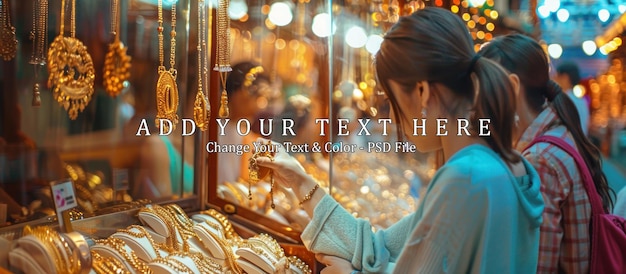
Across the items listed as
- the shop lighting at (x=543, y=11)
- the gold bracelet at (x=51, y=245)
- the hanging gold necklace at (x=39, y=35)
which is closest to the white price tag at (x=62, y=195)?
the gold bracelet at (x=51, y=245)

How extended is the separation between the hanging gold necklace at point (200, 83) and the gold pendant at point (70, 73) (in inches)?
9.6

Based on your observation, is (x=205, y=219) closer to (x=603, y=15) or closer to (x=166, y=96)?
(x=166, y=96)

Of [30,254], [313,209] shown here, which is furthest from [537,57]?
[30,254]

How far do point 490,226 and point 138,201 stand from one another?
926 millimetres

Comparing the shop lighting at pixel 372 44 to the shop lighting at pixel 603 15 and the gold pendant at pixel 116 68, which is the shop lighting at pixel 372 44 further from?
the shop lighting at pixel 603 15

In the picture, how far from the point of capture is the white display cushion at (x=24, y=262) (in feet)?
3.43

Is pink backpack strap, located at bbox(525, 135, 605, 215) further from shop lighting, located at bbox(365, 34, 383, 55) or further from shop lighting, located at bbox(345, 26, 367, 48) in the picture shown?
shop lighting, located at bbox(345, 26, 367, 48)

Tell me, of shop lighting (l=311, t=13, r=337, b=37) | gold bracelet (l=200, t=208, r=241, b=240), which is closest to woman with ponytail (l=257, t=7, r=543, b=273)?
gold bracelet (l=200, t=208, r=241, b=240)

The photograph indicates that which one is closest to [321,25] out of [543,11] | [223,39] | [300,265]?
[223,39]

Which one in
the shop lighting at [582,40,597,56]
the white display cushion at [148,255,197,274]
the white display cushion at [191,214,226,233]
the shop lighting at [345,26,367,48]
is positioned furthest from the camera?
the shop lighting at [582,40,597,56]

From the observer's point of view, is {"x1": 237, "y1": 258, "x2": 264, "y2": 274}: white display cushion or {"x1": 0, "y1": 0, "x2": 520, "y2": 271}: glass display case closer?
{"x1": 0, "y1": 0, "x2": 520, "y2": 271}: glass display case

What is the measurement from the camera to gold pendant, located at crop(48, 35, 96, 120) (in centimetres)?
132

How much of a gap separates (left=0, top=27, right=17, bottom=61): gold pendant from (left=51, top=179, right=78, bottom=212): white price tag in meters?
0.32

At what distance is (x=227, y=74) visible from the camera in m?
1.66
